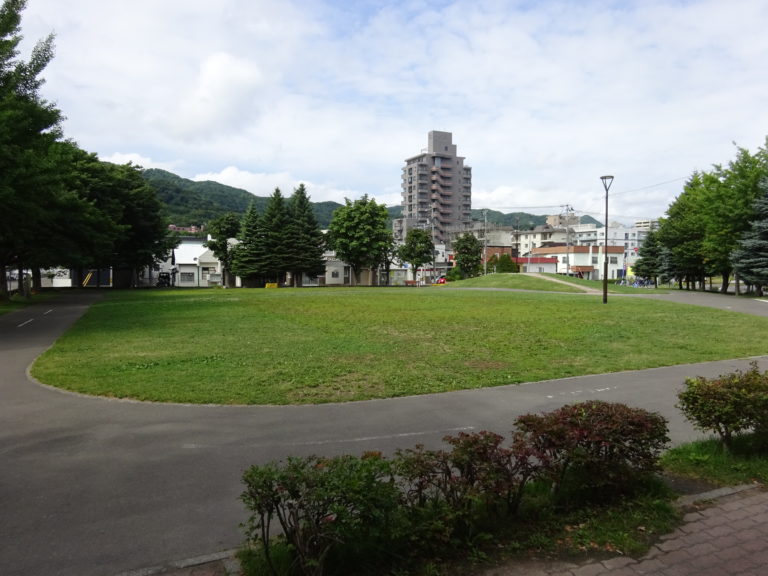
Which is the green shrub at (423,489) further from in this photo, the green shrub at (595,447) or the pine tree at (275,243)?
the pine tree at (275,243)

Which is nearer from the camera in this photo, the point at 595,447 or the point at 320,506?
the point at 320,506

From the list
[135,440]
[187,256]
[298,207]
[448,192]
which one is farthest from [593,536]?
[448,192]

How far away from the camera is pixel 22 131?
1764cm

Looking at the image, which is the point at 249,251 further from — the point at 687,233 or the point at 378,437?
the point at 378,437

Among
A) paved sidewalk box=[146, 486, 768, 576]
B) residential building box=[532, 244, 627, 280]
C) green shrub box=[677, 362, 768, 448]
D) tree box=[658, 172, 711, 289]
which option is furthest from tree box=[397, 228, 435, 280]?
paved sidewalk box=[146, 486, 768, 576]

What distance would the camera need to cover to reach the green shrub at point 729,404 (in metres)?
5.09

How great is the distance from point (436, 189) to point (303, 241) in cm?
7822

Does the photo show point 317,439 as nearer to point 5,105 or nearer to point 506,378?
point 506,378

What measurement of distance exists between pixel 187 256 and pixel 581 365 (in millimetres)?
71425

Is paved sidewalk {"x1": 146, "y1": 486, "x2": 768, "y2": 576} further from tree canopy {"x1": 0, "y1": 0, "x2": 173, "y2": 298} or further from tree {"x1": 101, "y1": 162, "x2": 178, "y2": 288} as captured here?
tree {"x1": 101, "y1": 162, "x2": 178, "y2": 288}

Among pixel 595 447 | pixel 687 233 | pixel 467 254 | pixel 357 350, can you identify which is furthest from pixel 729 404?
pixel 467 254

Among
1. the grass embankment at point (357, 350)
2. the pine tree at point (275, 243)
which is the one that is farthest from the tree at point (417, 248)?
the grass embankment at point (357, 350)

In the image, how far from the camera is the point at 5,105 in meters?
15.5

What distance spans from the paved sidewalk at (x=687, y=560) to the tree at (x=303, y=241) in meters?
56.3
